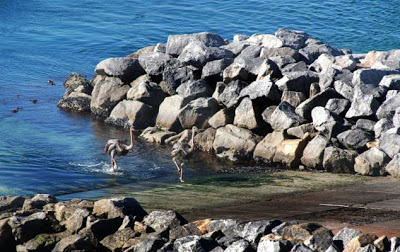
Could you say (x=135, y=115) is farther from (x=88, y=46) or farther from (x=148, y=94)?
(x=88, y=46)

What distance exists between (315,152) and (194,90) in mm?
5044

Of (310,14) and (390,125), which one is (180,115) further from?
(310,14)

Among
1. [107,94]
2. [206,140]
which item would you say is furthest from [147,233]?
[107,94]

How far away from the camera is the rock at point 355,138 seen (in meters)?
22.1

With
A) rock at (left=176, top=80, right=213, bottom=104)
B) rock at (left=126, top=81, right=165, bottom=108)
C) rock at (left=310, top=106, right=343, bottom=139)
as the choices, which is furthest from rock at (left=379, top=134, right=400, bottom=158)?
rock at (left=126, top=81, right=165, bottom=108)

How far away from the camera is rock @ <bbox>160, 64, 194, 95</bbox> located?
2650cm

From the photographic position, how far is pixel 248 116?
24.0 meters

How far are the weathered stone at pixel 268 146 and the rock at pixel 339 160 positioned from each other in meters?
1.70

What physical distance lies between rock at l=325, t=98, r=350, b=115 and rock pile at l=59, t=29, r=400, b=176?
0.03 metres

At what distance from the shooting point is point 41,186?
2114 cm

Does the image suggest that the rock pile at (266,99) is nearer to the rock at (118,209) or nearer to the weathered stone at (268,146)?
the weathered stone at (268,146)

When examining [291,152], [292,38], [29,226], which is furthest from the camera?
[292,38]

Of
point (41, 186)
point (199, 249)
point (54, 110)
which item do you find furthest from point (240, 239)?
point (54, 110)

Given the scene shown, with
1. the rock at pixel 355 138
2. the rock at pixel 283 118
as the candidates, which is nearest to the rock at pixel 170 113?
the rock at pixel 283 118
